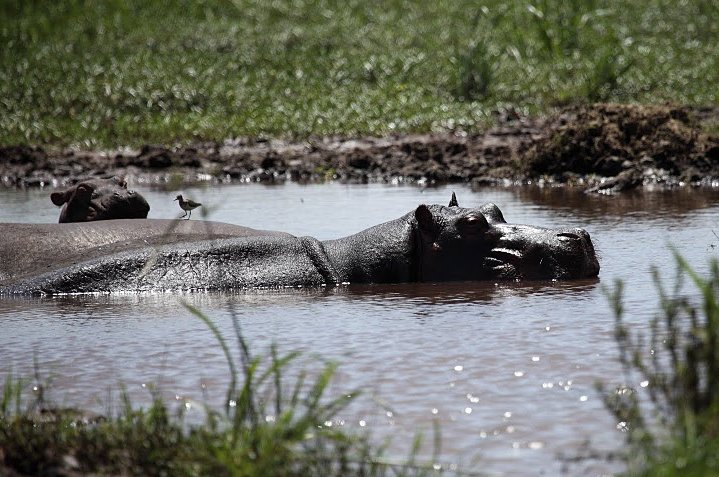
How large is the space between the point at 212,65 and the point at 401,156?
6.67 metres

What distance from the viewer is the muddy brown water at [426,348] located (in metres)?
4.44

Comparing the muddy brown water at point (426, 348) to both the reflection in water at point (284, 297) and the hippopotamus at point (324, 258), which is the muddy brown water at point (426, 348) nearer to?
the reflection in water at point (284, 297)

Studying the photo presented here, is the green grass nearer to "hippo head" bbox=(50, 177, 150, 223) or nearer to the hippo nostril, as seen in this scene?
"hippo head" bbox=(50, 177, 150, 223)

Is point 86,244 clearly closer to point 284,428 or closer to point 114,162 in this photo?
point 284,428

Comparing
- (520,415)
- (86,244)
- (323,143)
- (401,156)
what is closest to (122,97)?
(323,143)

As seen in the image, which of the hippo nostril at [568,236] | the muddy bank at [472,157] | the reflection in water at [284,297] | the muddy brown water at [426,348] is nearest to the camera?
the muddy brown water at [426,348]

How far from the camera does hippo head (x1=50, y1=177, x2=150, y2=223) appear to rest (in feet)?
28.6

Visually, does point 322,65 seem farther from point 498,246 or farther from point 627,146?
point 498,246

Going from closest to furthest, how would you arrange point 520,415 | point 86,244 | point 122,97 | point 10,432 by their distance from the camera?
1. point 10,432
2. point 520,415
3. point 86,244
4. point 122,97

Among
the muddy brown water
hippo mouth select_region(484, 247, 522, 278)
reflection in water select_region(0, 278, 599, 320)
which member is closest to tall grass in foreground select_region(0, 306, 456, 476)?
the muddy brown water

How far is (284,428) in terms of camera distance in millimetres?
3770

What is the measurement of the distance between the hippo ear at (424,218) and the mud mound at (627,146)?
612 cm

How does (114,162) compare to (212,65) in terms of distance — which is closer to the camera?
(114,162)

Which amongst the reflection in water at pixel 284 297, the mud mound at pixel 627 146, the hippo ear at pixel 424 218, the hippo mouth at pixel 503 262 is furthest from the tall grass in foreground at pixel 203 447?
the mud mound at pixel 627 146
